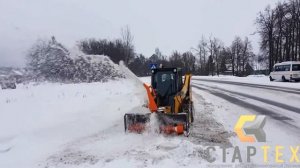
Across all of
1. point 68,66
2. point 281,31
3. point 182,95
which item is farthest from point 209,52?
point 182,95

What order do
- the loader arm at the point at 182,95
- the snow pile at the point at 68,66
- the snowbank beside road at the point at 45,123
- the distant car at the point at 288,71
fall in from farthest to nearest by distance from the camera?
1. the distant car at the point at 288,71
2. the snow pile at the point at 68,66
3. the loader arm at the point at 182,95
4. the snowbank beside road at the point at 45,123

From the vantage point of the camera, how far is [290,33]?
5347 cm

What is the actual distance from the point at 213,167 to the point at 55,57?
2532cm

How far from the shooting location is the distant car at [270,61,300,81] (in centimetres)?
3647

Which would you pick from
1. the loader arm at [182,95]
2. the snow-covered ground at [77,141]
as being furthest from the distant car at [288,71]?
the loader arm at [182,95]

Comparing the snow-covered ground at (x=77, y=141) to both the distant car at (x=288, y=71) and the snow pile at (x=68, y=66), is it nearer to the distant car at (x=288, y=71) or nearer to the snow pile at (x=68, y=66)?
the snow pile at (x=68, y=66)

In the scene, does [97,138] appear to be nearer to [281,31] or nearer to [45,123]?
[45,123]

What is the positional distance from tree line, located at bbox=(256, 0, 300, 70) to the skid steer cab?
45399 mm

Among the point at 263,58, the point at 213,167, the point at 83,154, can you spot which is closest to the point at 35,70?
the point at 83,154

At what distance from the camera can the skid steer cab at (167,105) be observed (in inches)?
370

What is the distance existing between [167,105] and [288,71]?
30.1 metres

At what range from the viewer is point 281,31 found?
54.5 metres

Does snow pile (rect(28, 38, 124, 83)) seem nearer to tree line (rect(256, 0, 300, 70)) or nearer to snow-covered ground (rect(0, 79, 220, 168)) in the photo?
snow-covered ground (rect(0, 79, 220, 168))

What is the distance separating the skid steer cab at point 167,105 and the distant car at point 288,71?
28.3 m
